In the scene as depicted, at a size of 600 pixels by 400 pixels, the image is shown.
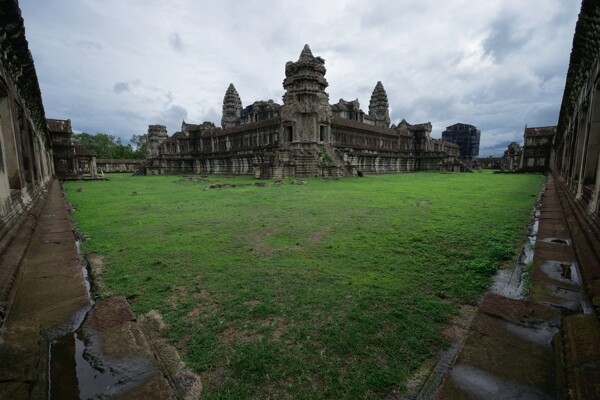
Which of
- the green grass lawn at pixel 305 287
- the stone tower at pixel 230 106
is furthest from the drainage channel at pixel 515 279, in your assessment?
the stone tower at pixel 230 106

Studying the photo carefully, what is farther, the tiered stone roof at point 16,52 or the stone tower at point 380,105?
the stone tower at point 380,105

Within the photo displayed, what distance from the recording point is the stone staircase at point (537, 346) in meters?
1.94

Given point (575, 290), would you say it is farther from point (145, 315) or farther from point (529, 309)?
point (145, 315)

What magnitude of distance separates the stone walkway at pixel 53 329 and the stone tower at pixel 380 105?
196ft

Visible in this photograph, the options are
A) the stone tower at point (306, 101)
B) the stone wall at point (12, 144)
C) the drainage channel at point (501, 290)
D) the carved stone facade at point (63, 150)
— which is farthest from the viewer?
the stone tower at point (306, 101)

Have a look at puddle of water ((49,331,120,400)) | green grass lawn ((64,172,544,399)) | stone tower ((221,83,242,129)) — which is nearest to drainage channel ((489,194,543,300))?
green grass lawn ((64,172,544,399))

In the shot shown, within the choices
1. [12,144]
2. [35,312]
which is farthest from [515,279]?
[12,144]

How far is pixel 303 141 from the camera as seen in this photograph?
2848cm

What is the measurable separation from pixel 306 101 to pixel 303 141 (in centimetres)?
375

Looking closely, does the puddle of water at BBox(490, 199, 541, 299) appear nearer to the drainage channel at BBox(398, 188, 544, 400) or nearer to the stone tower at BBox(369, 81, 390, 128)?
the drainage channel at BBox(398, 188, 544, 400)

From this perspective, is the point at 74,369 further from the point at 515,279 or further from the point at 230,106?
the point at 230,106

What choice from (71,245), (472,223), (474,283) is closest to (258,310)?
(474,283)

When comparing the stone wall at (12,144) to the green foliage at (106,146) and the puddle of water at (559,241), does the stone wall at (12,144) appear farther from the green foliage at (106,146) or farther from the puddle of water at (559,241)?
the green foliage at (106,146)

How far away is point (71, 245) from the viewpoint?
5.26 m
